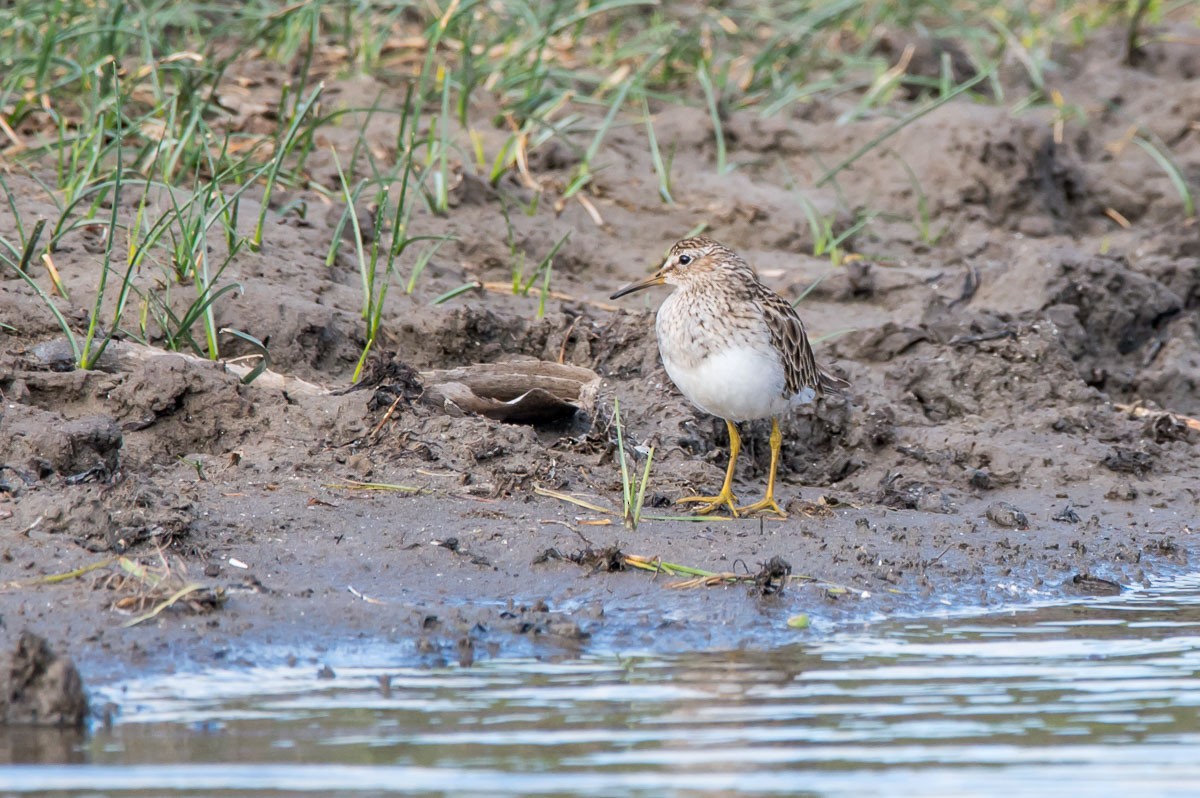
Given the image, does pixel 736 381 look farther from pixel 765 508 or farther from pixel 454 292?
pixel 454 292

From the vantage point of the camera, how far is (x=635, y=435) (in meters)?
6.95

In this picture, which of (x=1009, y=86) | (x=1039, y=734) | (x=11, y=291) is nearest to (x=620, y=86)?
(x=1009, y=86)

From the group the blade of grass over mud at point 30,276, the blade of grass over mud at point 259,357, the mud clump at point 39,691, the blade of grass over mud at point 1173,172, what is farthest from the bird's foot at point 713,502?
the blade of grass over mud at point 1173,172

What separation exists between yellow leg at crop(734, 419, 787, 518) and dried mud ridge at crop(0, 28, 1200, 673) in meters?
0.13

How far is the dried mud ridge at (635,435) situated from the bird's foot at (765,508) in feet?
0.36

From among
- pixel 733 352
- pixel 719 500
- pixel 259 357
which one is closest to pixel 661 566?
pixel 719 500

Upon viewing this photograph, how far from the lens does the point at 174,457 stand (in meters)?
6.30

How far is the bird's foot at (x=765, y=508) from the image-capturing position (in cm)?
650

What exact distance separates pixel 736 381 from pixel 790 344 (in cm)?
42

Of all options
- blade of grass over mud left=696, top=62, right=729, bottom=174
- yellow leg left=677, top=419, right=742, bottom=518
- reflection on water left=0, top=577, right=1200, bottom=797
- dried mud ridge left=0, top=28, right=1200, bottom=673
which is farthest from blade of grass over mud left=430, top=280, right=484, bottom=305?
reflection on water left=0, top=577, right=1200, bottom=797

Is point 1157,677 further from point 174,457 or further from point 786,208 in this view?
point 786,208

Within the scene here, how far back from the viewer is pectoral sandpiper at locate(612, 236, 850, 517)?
21.1 ft

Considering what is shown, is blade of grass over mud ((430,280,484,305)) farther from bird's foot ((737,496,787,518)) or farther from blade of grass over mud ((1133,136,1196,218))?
blade of grass over mud ((1133,136,1196,218))

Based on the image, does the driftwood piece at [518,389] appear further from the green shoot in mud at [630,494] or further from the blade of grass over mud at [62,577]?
the blade of grass over mud at [62,577]
